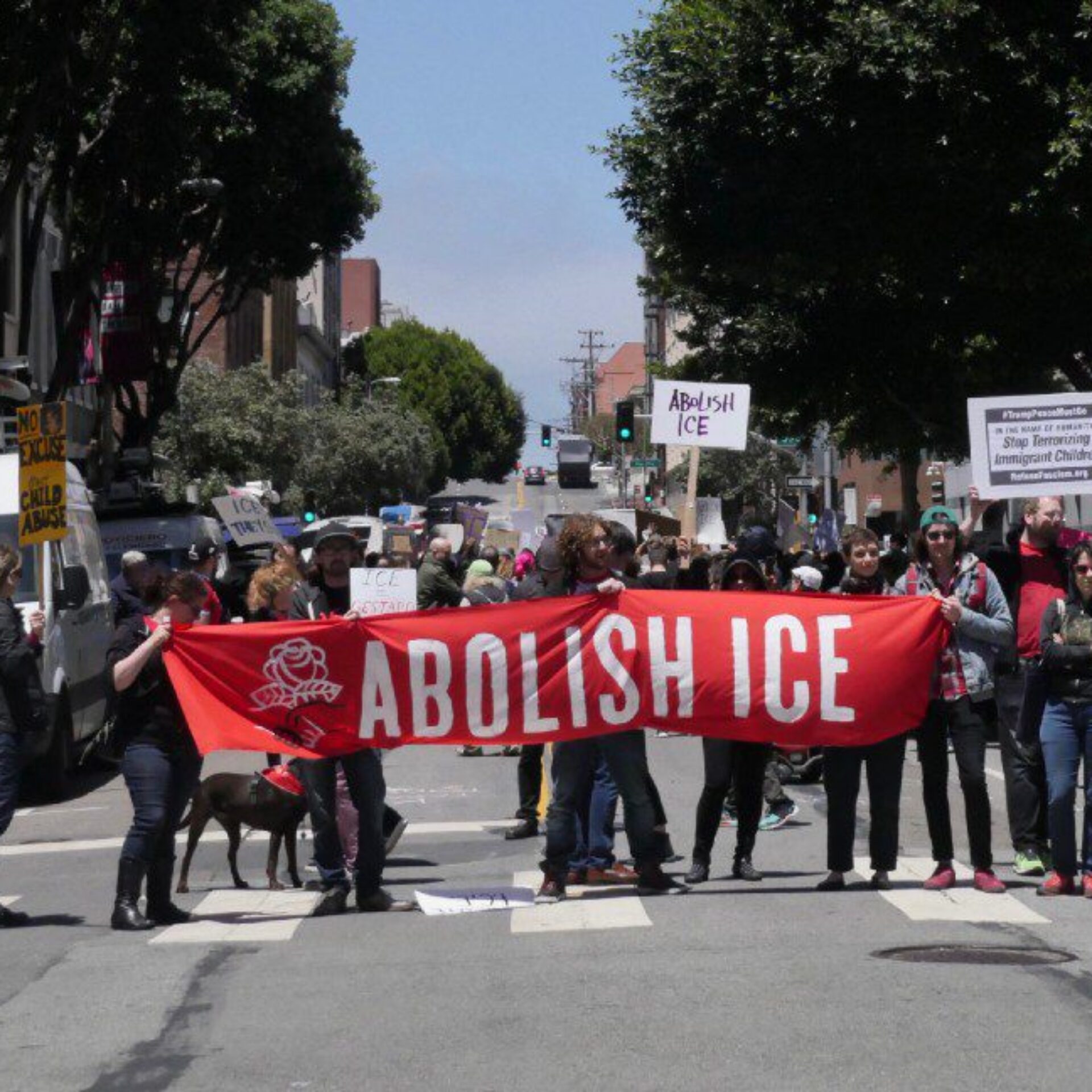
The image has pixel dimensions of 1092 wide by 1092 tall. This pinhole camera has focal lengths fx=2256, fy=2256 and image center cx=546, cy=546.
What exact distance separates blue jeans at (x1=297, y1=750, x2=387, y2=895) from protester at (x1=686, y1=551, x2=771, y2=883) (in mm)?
1644

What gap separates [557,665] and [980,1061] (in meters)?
4.46

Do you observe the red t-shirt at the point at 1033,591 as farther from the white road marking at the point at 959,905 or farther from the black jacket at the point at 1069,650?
the white road marking at the point at 959,905

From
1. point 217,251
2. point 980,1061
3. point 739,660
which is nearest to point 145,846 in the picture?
point 739,660

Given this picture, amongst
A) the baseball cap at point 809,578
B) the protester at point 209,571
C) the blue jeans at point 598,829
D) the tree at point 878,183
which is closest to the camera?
the blue jeans at point 598,829

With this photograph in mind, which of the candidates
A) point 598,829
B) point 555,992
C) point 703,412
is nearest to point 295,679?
point 598,829

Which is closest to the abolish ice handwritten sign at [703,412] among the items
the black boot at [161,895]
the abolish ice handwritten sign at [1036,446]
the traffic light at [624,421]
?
the abolish ice handwritten sign at [1036,446]

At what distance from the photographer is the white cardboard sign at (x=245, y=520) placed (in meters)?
33.7

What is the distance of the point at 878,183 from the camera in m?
26.0

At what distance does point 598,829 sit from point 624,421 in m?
30.1

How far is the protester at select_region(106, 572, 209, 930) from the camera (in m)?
10.1

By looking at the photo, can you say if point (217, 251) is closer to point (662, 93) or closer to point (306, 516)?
point (662, 93)

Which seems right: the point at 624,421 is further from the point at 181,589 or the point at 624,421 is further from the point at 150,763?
the point at 150,763

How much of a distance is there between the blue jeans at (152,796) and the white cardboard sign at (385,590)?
5396 millimetres

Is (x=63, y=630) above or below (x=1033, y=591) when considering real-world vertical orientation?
below
